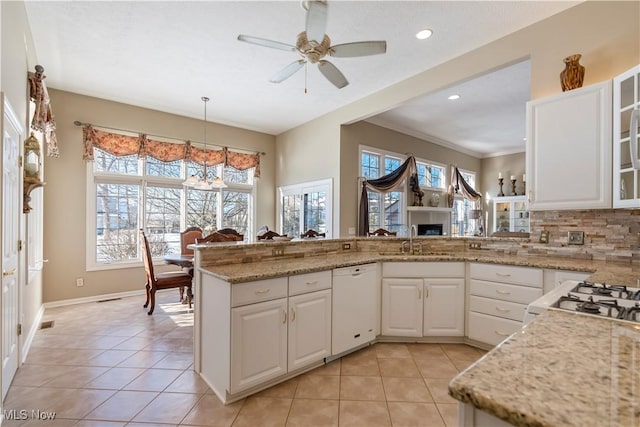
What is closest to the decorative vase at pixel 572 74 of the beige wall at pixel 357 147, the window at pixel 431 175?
the beige wall at pixel 357 147

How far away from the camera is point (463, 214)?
780cm

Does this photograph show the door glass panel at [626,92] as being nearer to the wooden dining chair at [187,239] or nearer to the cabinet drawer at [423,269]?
the cabinet drawer at [423,269]

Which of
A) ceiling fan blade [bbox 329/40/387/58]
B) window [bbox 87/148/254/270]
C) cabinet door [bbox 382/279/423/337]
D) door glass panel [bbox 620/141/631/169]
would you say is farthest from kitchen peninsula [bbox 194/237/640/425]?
window [bbox 87/148/254/270]

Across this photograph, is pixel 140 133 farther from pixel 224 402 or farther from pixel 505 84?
pixel 505 84

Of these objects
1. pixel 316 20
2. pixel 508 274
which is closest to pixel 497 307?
pixel 508 274

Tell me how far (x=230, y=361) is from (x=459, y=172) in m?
7.16

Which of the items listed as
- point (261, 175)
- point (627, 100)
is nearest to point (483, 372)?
point (627, 100)

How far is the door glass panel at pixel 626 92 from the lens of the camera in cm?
210

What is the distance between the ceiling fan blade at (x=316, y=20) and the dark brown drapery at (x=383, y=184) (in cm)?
311

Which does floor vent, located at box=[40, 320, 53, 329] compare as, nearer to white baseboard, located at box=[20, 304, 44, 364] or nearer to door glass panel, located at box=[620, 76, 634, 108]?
white baseboard, located at box=[20, 304, 44, 364]

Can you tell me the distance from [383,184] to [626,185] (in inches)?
140

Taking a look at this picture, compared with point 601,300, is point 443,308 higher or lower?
lower

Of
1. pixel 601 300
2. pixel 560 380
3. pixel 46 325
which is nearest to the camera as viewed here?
pixel 560 380

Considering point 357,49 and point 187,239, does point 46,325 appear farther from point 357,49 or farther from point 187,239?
point 357,49
